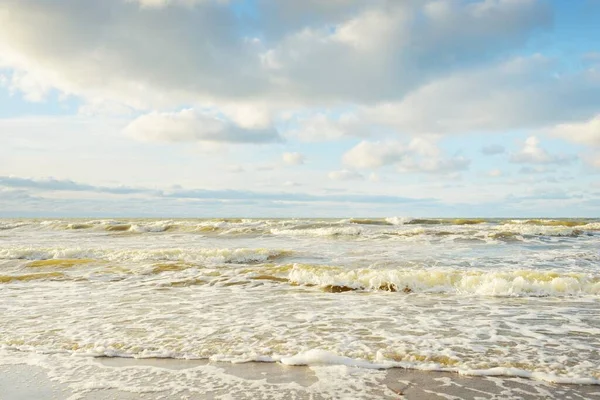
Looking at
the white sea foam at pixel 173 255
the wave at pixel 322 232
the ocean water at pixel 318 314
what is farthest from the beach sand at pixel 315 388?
the wave at pixel 322 232

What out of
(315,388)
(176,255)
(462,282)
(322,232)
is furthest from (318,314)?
(322,232)

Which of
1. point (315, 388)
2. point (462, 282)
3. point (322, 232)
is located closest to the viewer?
point (315, 388)

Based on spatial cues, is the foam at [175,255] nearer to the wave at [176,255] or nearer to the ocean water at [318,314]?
the wave at [176,255]

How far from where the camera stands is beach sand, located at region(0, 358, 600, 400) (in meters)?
4.99

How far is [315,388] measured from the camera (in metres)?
5.20

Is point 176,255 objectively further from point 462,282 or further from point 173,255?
point 462,282

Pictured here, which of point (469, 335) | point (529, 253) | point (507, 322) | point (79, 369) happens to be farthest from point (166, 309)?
point (529, 253)

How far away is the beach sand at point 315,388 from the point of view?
4988 mm

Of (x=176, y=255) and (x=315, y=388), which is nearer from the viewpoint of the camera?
(x=315, y=388)

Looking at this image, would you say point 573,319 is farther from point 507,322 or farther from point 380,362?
point 380,362

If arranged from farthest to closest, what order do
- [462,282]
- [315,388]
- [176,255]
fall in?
1. [176,255]
2. [462,282]
3. [315,388]

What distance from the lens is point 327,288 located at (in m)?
12.2

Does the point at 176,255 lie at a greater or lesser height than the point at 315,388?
lesser

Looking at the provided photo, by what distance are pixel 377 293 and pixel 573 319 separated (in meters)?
4.41
